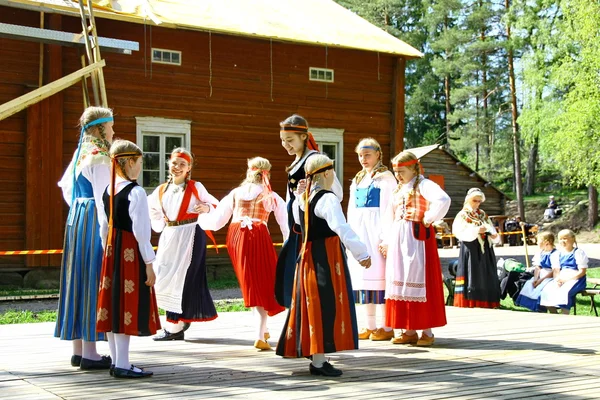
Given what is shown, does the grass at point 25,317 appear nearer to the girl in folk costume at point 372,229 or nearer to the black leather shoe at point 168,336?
the black leather shoe at point 168,336

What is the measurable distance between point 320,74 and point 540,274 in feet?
25.6

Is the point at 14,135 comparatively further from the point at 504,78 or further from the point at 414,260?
the point at 504,78

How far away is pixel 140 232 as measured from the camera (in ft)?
15.6

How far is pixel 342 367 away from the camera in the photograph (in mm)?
5262

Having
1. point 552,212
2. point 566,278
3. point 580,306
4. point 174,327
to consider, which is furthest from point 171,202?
point 552,212

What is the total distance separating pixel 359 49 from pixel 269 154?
2.74 metres

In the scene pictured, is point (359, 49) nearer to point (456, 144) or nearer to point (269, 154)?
point (269, 154)

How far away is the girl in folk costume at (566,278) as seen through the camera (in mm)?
9125

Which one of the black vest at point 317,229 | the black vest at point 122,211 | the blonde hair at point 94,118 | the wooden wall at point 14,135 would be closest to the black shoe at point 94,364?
the black vest at point 122,211

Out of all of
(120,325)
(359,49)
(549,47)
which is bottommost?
(120,325)

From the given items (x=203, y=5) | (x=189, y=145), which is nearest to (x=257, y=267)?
(x=189, y=145)

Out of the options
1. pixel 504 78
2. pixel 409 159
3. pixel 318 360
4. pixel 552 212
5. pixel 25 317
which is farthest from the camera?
pixel 504 78

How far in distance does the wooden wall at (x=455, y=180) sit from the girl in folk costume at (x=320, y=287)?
2653 cm

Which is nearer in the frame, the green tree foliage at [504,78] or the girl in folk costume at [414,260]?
the girl in folk costume at [414,260]
